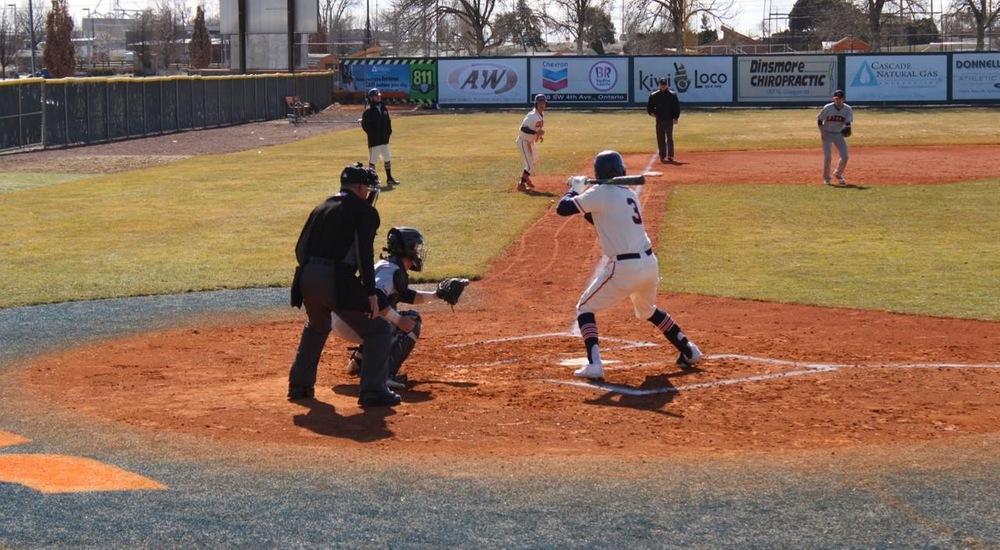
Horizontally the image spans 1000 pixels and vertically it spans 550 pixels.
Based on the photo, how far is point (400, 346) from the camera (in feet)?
31.1

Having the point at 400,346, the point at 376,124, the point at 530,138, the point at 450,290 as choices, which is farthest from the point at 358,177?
the point at 376,124

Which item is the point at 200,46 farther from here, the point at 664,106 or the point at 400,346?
the point at 400,346

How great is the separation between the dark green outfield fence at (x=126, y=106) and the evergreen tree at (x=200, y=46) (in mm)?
37586

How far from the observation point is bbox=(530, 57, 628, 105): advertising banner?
5697cm

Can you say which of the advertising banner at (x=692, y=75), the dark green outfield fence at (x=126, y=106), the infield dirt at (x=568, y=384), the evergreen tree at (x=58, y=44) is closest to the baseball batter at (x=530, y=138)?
the infield dirt at (x=568, y=384)

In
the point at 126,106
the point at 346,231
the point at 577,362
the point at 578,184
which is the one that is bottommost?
the point at 577,362

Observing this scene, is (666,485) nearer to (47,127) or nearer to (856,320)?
(856,320)

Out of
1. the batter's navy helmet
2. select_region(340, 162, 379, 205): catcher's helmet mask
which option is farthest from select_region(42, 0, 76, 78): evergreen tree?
select_region(340, 162, 379, 205): catcher's helmet mask

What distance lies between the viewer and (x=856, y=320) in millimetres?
11938

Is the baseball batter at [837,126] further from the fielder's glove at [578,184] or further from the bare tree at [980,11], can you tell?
the bare tree at [980,11]

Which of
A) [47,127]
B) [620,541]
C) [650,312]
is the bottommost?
[620,541]

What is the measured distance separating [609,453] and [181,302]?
7.45 m

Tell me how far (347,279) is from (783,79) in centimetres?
5054

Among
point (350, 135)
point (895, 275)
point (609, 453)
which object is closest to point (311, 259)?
point (609, 453)
